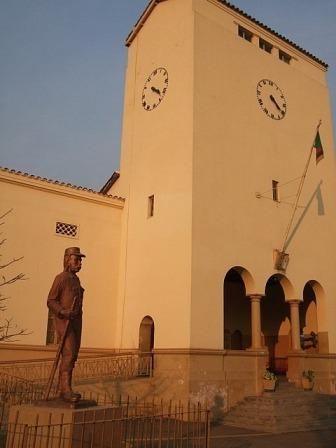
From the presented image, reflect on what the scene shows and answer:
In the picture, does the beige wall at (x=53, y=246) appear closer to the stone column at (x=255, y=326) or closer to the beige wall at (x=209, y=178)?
the beige wall at (x=209, y=178)

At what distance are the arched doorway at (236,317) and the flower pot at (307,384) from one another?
5.04m

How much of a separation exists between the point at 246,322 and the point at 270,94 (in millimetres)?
10714

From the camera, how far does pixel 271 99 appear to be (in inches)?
797

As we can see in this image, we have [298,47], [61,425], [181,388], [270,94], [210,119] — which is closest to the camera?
[61,425]

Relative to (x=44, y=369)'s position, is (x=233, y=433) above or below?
below

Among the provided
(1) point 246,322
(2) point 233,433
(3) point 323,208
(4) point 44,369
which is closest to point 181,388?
(2) point 233,433

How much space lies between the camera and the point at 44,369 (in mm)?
15664

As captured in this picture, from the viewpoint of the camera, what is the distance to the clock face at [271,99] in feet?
65.3

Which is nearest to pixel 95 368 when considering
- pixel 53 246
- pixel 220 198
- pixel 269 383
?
pixel 53 246

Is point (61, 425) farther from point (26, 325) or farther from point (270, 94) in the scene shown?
point (270, 94)

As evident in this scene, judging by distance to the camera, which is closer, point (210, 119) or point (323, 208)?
point (210, 119)

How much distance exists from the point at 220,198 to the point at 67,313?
10785 millimetres

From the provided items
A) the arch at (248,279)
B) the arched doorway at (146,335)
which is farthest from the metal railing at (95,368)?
the arch at (248,279)

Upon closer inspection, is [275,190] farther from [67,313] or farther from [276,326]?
[67,313]
